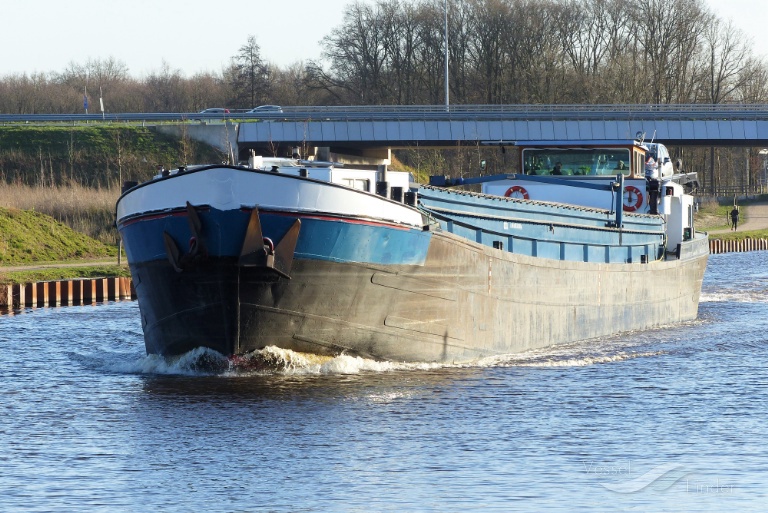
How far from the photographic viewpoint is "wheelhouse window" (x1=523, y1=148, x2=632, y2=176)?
29.1 metres

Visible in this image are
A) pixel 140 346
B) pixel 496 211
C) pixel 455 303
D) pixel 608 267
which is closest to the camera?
pixel 455 303

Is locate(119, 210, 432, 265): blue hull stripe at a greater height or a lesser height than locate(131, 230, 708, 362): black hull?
greater

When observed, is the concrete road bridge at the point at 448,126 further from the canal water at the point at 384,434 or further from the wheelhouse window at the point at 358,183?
the wheelhouse window at the point at 358,183

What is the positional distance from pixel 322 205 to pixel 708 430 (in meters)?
5.70

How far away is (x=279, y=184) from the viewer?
1680cm

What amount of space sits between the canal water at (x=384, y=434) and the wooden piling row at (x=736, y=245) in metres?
41.2

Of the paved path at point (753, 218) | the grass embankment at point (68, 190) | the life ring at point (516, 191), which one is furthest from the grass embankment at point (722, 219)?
the life ring at point (516, 191)

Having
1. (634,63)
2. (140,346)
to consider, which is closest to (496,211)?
(140,346)

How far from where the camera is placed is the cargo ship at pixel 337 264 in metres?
16.9

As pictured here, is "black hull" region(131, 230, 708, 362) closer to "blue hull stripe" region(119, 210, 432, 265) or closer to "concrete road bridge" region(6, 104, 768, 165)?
"blue hull stripe" region(119, 210, 432, 265)

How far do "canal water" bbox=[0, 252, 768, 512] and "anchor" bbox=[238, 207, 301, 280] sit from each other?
4.99 ft

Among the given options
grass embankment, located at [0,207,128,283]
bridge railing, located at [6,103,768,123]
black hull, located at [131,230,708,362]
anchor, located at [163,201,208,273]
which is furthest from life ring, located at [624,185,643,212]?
bridge railing, located at [6,103,768,123]

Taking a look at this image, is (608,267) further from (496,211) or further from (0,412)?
(0,412)

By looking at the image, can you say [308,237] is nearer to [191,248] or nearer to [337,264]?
[337,264]
